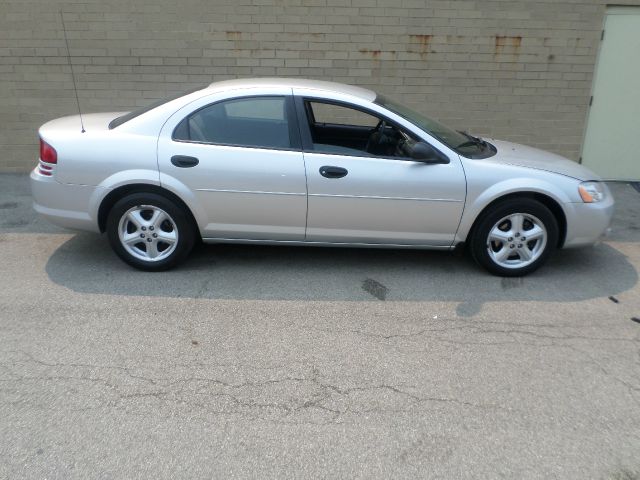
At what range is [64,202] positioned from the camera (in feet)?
14.1

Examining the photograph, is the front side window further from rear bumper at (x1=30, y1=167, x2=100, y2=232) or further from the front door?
rear bumper at (x1=30, y1=167, x2=100, y2=232)

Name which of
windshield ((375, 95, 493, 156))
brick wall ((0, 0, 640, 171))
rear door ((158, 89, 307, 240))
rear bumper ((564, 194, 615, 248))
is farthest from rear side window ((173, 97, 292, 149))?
brick wall ((0, 0, 640, 171))

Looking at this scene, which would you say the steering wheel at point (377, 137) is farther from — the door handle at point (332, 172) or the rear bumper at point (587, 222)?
the rear bumper at point (587, 222)

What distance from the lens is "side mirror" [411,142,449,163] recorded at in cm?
413

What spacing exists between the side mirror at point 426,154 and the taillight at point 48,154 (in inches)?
115

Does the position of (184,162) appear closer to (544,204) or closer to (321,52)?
(544,204)

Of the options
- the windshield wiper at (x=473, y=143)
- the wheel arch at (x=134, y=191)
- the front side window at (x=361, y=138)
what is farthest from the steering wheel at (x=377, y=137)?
the wheel arch at (x=134, y=191)

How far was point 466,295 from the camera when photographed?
420cm

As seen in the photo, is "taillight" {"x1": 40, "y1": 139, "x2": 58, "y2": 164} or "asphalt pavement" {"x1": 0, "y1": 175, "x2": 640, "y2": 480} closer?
"asphalt pavement" {"x1": 0, "y1": 175, "x2": 640, "y2": 480}

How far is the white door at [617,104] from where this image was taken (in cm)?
712

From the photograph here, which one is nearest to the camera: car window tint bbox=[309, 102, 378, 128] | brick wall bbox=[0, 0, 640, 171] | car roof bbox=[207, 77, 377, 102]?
car roof bbox=[207, 77, 377, 102]

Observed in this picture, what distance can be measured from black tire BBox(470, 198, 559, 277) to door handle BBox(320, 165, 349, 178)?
1.24 metres

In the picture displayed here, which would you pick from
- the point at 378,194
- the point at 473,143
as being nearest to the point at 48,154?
the point at 378,194

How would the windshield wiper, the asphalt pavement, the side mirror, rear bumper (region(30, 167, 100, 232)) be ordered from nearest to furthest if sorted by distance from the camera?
the asphalt pavement, the side mirror, rear bumper (region(30, 167, 100, 232)), the windshield wiper
